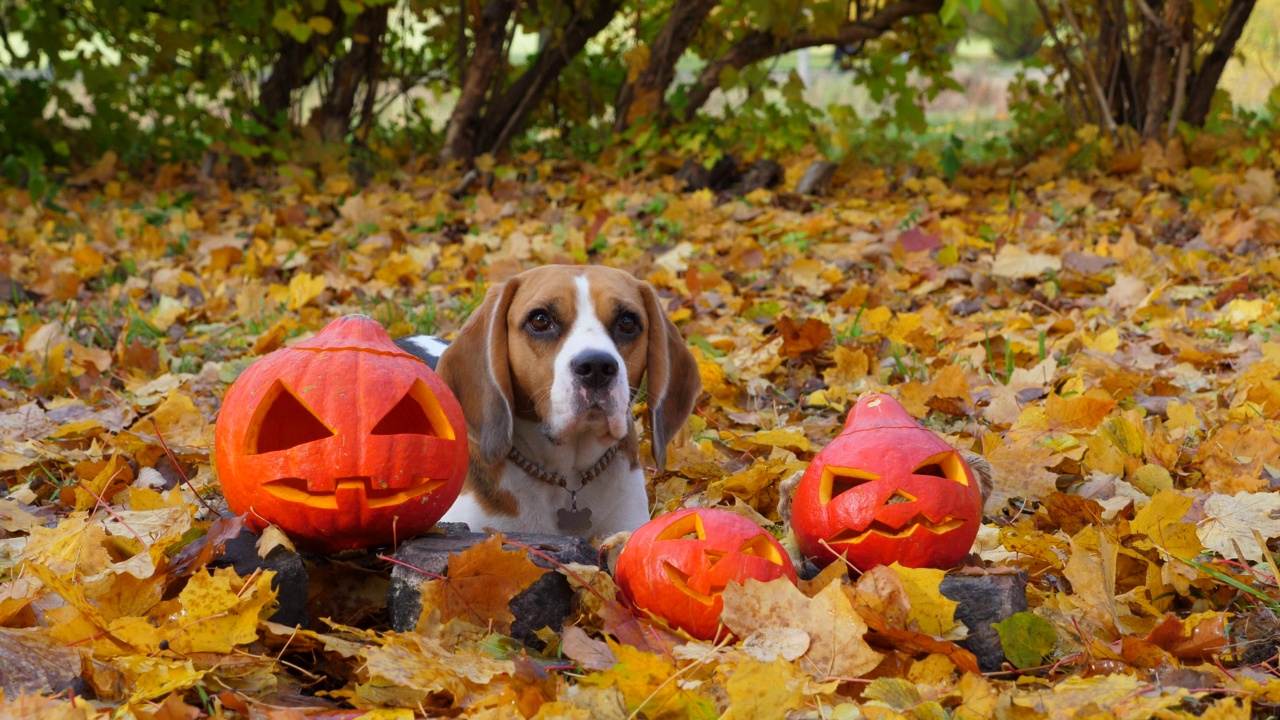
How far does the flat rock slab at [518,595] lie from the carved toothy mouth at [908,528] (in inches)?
20.9

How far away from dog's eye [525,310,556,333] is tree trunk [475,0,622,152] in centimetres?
636

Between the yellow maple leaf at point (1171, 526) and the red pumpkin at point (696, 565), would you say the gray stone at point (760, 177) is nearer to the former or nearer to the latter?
the yellow maple leaf at point (1171, 526)

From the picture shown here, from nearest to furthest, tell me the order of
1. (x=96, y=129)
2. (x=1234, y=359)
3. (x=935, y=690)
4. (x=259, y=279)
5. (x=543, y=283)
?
(x=935, y=690) → (x=543, y=283) → (x=1234, y=359) → (x=259, y=279) → (x=96, y=129)

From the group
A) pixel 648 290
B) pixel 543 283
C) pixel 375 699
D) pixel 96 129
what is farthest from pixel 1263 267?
pixel 96 129

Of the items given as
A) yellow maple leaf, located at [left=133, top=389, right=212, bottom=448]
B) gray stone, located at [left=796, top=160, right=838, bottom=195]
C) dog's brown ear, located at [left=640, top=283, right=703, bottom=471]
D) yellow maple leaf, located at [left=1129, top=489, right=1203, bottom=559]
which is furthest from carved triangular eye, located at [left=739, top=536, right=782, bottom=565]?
gray stone, located at [left=796, top=160, right=838, bottom=195]

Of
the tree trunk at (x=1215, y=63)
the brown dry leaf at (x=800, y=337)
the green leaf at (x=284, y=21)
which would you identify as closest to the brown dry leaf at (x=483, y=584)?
the brown dry leaf at (x=800, y=337)

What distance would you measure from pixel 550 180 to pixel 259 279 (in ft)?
10.4

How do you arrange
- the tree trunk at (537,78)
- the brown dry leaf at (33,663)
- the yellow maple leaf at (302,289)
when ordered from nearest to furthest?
1. the brown dry leaf at (33,663)
2. the yellow maple leaf at (302,289)
3. the tree trunk at (537,78)

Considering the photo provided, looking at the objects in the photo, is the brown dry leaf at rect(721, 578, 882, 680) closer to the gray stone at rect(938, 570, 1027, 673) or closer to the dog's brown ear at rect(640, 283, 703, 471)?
the gray stone at rect(938, 570, 1027, 673)

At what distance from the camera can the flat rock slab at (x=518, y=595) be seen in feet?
6.50

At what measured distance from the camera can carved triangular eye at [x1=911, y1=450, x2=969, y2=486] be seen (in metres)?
2.15

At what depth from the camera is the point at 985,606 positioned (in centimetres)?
193

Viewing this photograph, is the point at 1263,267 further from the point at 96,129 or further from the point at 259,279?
the point at 96,129

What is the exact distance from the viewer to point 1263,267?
5.22 m
